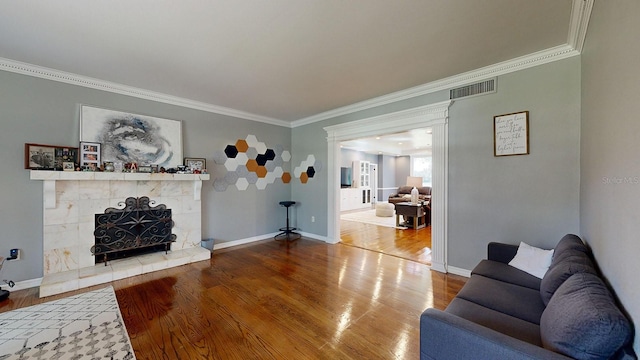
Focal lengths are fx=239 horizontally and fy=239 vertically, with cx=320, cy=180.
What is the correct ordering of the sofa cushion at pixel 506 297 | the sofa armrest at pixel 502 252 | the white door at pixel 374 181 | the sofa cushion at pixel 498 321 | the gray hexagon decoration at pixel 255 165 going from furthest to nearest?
the white door at pixel 374 181 → the gray hexagon decoration at pixel 255 165 → the sofa armrest at pixel 502 252 → the sofa cushion at pixel 506 297 → the sofa cushion at pixel 498 321

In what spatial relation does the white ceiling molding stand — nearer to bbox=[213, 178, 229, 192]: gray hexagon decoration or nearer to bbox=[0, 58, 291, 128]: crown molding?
bbox=[0, 58, 291, 128]: crown molding

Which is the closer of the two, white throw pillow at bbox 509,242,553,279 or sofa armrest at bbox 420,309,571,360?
sofa armrest at bbox 420,309,571,360

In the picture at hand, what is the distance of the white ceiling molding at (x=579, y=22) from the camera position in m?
1.73

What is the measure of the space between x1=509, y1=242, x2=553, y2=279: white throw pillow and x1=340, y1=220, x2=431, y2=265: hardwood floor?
1379mm

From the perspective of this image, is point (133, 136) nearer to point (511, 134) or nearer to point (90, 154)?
point (90, 154)

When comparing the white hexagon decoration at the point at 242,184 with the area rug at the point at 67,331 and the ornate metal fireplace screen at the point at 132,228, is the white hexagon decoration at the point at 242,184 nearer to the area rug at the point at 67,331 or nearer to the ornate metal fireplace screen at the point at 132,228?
the ornate metal fireplace screen at the point at 132,228

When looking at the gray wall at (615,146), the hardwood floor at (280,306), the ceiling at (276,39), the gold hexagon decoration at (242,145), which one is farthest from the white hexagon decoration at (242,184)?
the gray wall at (615,146)

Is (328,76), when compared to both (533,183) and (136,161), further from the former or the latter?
(136,161)

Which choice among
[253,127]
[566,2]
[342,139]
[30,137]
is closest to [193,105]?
[253,127]

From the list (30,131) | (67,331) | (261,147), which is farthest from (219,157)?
(67,331)

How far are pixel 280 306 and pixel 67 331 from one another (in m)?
1.74

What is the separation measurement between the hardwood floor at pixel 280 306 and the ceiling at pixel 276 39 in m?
2.53

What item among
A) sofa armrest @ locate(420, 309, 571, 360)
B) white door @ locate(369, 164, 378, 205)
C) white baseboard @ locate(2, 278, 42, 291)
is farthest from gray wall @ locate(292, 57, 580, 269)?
white door @ locate(369, 164, 378, 205)

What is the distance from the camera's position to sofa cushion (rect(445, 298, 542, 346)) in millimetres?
1276
